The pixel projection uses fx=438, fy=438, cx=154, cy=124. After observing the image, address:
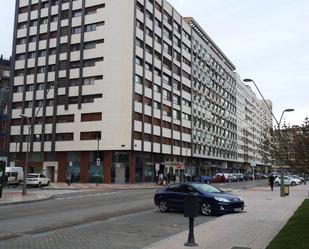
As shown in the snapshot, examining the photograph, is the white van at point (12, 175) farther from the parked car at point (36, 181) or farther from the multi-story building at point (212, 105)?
the multi-story building at point (212, 105)

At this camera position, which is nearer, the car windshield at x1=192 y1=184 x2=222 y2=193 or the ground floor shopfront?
the car windshield at x1=192 y1=184 x2=222 y2=193

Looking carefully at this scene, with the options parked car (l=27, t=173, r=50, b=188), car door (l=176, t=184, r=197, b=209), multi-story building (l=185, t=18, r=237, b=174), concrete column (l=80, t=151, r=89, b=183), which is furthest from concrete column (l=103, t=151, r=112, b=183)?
car door (l=176, t=184, r=197, b=209)

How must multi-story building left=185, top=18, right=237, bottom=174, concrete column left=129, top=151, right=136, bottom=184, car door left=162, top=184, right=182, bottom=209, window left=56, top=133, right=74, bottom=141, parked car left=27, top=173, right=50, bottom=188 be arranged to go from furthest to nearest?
multi-story building left=185, top=18, right=237, bottom=174
window left=56, top=133, right=74, bottom=141
concrete column left=129, top=151, right=136, bottom=184
parked car left=27, top=173, right=50, bottom=188
car door left=162, top=184, right=182, bottom=209

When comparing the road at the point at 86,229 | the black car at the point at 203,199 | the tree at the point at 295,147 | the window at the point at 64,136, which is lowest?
the road at the point at 86,229

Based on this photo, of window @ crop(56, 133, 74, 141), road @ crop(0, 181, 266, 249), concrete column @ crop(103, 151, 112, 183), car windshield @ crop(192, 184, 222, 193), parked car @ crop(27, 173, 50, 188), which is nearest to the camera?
road @ crop(0, 181, 266, 249)

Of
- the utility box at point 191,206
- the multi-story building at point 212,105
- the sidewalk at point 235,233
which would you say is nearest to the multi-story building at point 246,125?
the multi-story building at point 212,105

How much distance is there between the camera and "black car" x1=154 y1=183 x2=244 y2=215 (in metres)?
18.2

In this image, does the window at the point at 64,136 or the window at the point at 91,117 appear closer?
the window at the point at 91,117

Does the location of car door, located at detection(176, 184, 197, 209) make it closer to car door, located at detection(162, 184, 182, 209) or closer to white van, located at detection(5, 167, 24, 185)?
car door, located at detection(162, 184, 182, 209)

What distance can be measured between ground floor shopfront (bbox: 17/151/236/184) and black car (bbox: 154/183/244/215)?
3729 cm

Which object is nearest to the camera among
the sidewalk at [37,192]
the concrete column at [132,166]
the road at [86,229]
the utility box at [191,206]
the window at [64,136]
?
the utility box at [191,206]

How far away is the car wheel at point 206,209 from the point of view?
18.2m

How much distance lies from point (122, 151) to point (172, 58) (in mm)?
22089

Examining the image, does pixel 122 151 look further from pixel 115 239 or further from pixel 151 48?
pixel 115 239
